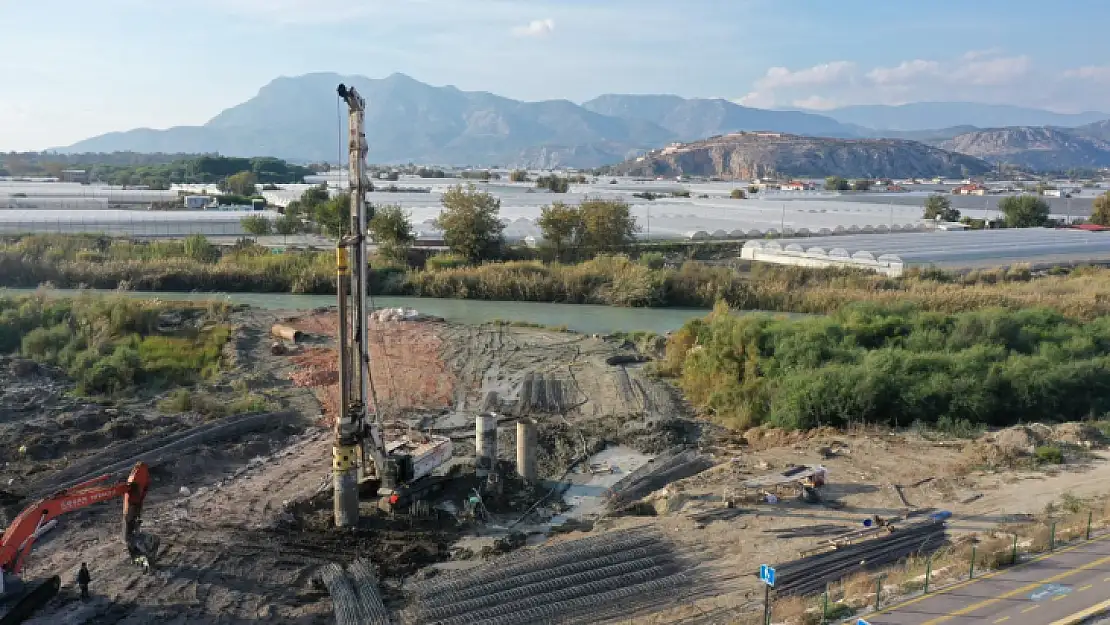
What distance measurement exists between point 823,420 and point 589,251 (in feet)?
77.0

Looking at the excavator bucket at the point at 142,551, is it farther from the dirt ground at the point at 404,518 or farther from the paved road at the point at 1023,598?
the paved road at the point at 1023,598

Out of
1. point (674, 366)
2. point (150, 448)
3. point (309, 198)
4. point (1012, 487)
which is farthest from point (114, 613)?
point (309, 198)

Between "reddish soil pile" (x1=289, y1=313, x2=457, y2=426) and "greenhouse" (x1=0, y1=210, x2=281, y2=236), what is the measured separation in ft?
73.5

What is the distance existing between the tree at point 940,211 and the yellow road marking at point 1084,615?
165ft

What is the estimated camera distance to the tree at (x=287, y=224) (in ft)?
140

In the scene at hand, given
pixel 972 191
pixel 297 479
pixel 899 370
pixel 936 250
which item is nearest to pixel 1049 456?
pixel 899 370

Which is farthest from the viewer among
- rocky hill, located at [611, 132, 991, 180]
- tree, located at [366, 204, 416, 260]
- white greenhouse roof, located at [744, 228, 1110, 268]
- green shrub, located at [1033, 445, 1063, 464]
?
rocky hill, located at [611, 132, 991, 180]

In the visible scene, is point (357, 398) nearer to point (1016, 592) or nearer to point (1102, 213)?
point (1016, 592)

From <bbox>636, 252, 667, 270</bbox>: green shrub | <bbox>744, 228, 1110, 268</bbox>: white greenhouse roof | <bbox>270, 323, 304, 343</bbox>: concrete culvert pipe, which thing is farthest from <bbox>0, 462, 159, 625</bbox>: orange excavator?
<bbox>744, 228, 1110, 268</bbox>: white greenhouse roof

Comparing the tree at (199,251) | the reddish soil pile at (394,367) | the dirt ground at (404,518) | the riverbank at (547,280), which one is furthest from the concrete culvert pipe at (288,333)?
the tree at (199,251)

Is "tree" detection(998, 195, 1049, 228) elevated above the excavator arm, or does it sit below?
above

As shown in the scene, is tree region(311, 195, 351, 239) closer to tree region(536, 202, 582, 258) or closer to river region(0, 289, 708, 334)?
river region(0, 289, 708, 334)

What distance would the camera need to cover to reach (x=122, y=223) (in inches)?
1678

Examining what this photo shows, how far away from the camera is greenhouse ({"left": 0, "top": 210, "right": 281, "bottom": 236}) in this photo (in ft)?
138
